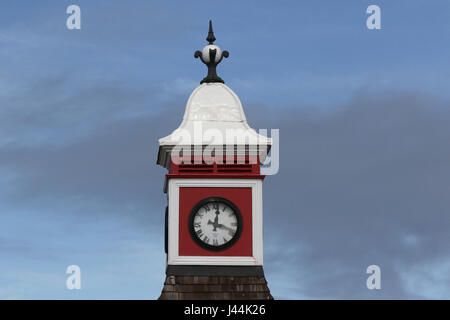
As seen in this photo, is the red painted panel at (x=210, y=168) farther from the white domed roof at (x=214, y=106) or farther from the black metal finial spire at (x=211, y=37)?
the black metal finial spire at (x=211, y=37)

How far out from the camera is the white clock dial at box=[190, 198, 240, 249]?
32125 millimetres

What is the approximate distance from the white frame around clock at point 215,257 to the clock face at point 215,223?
423 mm

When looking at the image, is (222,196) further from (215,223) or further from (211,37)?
(211,37)

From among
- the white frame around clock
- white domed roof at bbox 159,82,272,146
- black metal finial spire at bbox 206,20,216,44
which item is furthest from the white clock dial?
black metal finial spire at bbox 206,20,216,44

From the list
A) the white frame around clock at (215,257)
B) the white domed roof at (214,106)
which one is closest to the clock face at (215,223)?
the white frame around clock at (215,257)

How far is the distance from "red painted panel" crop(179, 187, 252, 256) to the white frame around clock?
0.36 ft

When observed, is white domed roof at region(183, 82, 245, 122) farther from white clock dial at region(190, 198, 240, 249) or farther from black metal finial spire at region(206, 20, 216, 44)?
white clock dial at region(190, 198, 240, 249)

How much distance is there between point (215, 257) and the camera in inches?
1260

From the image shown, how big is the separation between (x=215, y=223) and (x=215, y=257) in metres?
1.07

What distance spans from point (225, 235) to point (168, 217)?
187 cm
